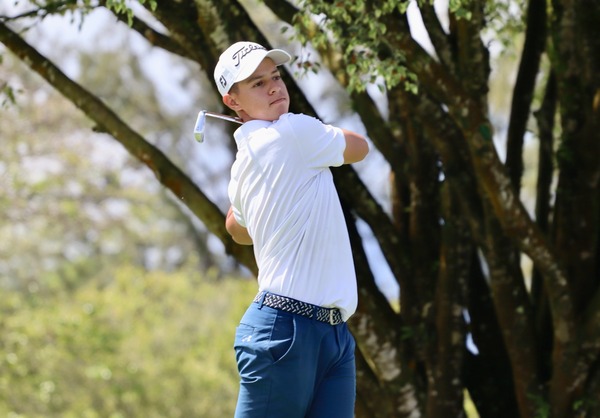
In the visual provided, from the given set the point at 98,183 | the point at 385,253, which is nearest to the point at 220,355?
the point at 385,253

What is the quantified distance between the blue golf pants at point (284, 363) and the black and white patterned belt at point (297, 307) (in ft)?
0.05

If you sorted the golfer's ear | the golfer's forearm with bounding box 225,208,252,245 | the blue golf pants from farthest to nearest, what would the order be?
the golfer's forearm with bounding box 225,208,252,245 → the golfer's ear → the blue golf pants

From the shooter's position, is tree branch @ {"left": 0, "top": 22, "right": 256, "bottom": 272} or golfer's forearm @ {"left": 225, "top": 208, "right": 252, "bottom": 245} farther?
tree branch @ {"left": 0, "top": 22, "right": 256, "bottom": 272}

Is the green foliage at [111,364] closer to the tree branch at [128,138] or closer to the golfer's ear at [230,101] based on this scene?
the tree branch at [128,138]

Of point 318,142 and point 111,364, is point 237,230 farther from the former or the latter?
point 111,364

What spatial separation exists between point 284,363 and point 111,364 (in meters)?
11.2

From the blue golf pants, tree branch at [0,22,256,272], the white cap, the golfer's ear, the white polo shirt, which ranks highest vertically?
the white cap

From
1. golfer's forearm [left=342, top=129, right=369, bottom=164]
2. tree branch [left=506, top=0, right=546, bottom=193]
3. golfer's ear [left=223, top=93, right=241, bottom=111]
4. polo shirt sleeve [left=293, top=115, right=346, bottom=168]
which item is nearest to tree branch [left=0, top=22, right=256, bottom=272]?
tree branch [left=506, top=0, right=546, bottom=193]

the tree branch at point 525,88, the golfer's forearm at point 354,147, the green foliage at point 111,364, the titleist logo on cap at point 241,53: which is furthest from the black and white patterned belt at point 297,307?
the green foliage at point 111,364

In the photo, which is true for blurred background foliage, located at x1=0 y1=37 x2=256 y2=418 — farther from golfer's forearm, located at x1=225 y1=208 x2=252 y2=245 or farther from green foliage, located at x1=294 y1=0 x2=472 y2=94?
golfer's forearm, located at x1=225 y1=208 x2=252 y2=245

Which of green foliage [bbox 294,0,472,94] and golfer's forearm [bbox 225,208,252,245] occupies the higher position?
green foliage [bbox 294,0,472,94]

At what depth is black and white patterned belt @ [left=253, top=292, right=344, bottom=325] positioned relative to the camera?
4113 millimetres

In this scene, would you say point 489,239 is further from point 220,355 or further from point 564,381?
point 220,355

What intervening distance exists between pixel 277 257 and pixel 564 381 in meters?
3.32
